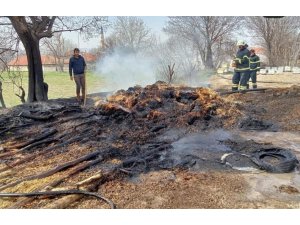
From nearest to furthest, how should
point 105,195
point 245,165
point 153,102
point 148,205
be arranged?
point 148,205 → point 105,195 → point 245,165 → point 153,102

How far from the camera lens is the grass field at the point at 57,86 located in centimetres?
1534

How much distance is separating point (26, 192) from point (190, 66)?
14.6 metres

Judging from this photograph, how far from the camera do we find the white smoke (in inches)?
691

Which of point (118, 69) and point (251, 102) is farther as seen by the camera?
point (118, 69)

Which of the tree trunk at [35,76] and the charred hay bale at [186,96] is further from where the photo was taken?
the tree trunk at [35,76]

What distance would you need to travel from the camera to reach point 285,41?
69.1ft

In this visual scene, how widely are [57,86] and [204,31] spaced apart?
986 centimetres

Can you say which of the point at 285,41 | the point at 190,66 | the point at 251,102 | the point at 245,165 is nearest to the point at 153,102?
the point at 251,102

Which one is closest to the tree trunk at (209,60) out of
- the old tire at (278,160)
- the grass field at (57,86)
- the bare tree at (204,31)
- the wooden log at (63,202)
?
the bare tree at (204,31)

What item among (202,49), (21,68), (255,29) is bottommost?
(21,68)

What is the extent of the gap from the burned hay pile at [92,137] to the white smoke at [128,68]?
760cm

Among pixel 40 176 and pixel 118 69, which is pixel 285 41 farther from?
pixel 40 176

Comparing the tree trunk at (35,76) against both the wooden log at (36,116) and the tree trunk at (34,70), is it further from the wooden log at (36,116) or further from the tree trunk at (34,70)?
the wooden log at (36,116)

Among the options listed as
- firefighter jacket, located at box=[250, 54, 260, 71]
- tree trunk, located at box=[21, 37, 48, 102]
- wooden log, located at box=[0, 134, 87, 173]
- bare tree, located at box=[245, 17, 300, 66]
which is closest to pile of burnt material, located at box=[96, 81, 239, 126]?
wooden log, located at box=[0, 134, 87, 173]
